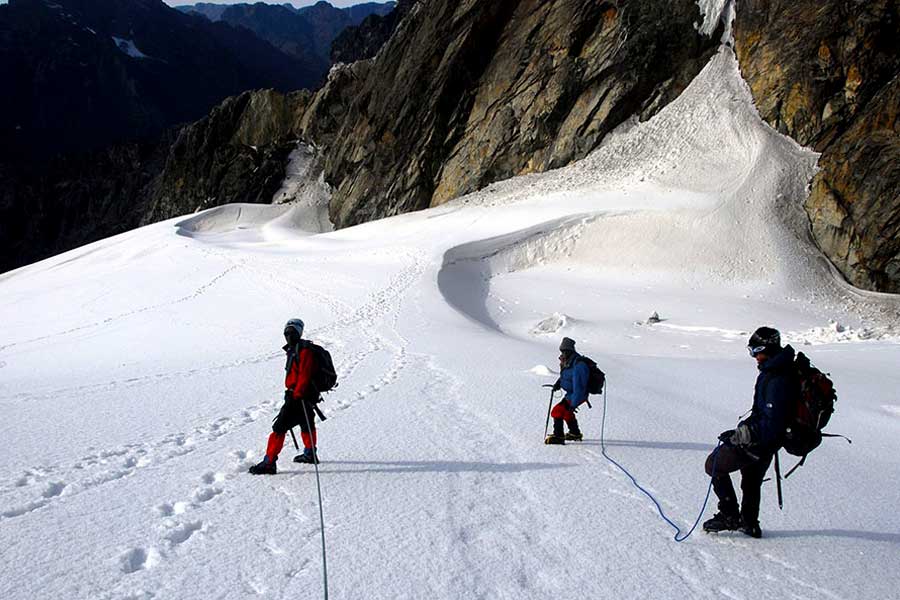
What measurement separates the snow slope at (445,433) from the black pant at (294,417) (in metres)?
0.45

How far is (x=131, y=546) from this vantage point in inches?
158

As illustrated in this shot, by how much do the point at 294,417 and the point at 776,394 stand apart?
3.98 metres

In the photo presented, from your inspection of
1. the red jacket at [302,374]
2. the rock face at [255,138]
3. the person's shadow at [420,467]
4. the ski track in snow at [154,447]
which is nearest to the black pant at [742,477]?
the person's shadow at [420,467]

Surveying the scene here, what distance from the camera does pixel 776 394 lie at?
13.2ft

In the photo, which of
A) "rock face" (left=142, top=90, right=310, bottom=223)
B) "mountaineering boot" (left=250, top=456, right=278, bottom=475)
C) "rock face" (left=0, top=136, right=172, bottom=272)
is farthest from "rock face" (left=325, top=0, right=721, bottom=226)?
"rock face" (left=0, top=136, right=172, bottom=272)

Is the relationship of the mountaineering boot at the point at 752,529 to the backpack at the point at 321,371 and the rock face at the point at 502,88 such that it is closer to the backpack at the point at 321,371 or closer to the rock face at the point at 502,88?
the backpack at the point at 321,371

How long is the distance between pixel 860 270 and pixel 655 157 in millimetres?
12819

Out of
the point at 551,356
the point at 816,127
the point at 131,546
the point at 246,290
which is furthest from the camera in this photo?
the point at 816,127

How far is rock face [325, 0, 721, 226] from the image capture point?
1428 inches

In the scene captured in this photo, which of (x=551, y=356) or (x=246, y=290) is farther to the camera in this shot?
(x=246, y=290)

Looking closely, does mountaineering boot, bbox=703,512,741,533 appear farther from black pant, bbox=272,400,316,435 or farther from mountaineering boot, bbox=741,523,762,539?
black pant, bbox=272,400,316,435

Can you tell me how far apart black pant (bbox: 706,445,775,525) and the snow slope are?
9.6 inches

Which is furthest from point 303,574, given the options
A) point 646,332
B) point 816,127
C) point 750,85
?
point 750,85

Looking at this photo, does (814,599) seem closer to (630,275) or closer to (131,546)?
(131,546)
